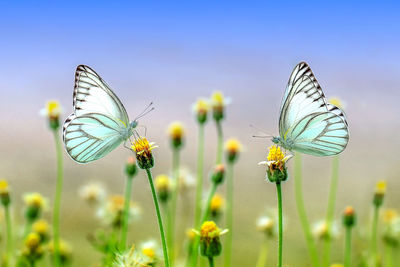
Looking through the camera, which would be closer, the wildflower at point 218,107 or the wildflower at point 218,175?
the wildflower at point 218,175

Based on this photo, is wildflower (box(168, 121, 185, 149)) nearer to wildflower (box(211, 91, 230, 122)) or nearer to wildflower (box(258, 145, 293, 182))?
wildflower (box(211, 91, 230, 122))

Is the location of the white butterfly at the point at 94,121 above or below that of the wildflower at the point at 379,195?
above

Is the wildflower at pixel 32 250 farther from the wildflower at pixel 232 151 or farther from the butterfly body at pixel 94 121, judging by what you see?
the wildflower at pixel 232 151

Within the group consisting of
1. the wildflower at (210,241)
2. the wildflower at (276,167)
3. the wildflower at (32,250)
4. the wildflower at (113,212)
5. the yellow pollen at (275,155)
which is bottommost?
the wildflower at (32,250)

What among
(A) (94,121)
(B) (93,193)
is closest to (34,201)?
(B) (93,193)

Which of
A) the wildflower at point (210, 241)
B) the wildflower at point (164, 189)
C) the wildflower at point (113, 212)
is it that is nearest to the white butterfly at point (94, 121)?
the wildflower at point (210, 241)

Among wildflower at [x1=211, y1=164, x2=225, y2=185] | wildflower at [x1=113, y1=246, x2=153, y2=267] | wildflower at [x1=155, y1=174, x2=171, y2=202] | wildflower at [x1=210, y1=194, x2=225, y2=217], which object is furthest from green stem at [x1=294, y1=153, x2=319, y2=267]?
wildflower at [x1=113, y1=246, x2=153, y2=267]

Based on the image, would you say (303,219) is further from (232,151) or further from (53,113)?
(53,113)

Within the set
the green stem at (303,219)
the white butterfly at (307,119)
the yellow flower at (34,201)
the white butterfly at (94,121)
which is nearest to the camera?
the white butterfly at (307,119)
